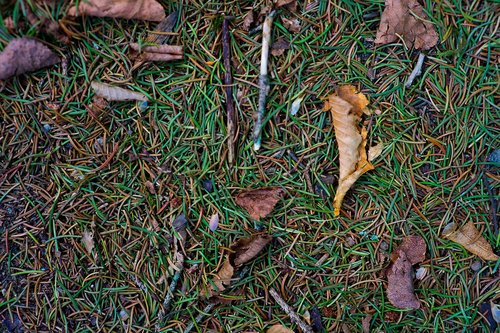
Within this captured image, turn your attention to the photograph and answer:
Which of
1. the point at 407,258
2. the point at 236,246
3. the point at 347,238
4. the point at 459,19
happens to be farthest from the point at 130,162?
the point at 459,19

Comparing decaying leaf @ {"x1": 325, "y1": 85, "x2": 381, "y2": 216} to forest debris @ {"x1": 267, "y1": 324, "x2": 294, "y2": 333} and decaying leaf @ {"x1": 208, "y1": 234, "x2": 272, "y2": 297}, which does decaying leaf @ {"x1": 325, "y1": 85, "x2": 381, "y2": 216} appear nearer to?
decaying leaf @ {"x1": 208, "y1": 234, "x2": 272, "y2": 297}

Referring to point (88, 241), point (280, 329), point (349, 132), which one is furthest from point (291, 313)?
point (88, 241)

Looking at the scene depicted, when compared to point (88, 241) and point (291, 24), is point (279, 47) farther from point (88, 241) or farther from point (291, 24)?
point (88, 241)

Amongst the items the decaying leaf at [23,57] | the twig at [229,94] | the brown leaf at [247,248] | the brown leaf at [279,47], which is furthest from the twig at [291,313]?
the decaying leaf at [23,57]

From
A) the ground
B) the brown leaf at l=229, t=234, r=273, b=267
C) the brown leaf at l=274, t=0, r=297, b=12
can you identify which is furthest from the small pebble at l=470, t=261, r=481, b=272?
the brown leaf at l=274, t=0, r=297, b=12

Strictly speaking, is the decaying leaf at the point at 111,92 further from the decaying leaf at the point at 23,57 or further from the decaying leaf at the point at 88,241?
the decaying leaf at the point at 88,241
